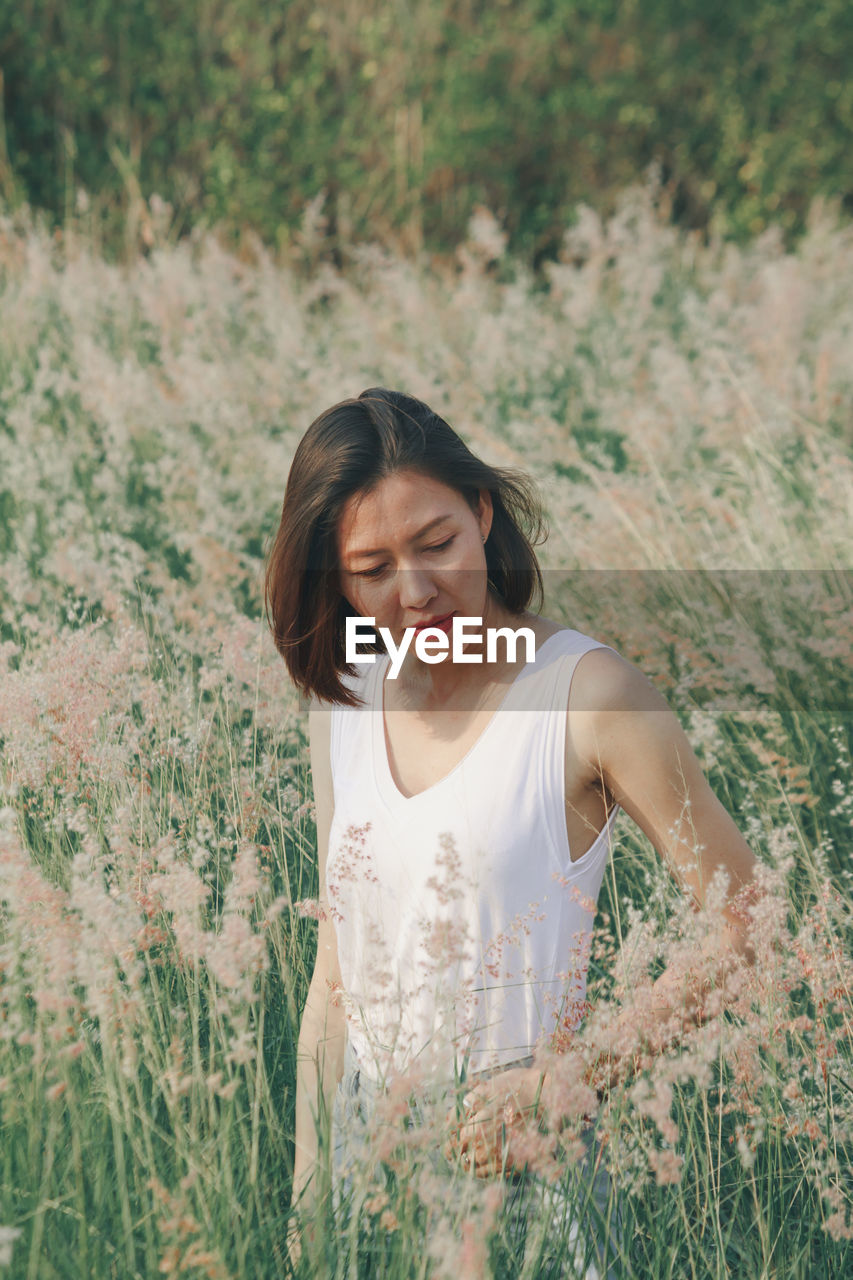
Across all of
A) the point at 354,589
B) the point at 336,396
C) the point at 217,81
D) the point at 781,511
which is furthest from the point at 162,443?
the point at 217,81

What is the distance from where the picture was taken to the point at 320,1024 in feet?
6.83

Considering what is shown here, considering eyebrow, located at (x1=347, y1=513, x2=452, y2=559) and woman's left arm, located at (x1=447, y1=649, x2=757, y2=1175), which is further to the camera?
eyebrow, located at (x1=347, y1=513, x2=452, y2=559)

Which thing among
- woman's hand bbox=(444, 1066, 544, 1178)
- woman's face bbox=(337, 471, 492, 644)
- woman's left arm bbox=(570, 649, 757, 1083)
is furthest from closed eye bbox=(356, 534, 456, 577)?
woman's hand bbox=(444, 1066, 544, 1178)

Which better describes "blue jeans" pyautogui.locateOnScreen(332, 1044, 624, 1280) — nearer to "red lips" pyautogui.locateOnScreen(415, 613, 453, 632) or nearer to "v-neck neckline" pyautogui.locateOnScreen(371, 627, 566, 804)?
"v-neck neckline" pyautogui.locateOnScreen(371, 627, 566, 804)

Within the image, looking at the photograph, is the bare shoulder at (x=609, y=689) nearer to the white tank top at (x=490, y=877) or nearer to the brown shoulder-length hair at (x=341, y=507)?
the white tank top at (x=490, y=877)

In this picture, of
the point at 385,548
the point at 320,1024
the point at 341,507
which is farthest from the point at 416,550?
the point at 320,1024

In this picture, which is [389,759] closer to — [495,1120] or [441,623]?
[441,623]

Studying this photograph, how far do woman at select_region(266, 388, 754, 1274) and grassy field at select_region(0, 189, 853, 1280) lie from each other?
10 centimetres

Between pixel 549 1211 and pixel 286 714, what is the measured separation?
4.27 feet

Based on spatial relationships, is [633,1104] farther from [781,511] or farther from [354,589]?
[781,511]

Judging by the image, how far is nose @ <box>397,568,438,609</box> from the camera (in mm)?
2064

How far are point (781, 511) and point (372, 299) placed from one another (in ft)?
11.3

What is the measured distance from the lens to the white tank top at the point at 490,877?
186cm

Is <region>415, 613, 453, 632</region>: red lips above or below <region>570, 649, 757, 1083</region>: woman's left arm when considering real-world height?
above
